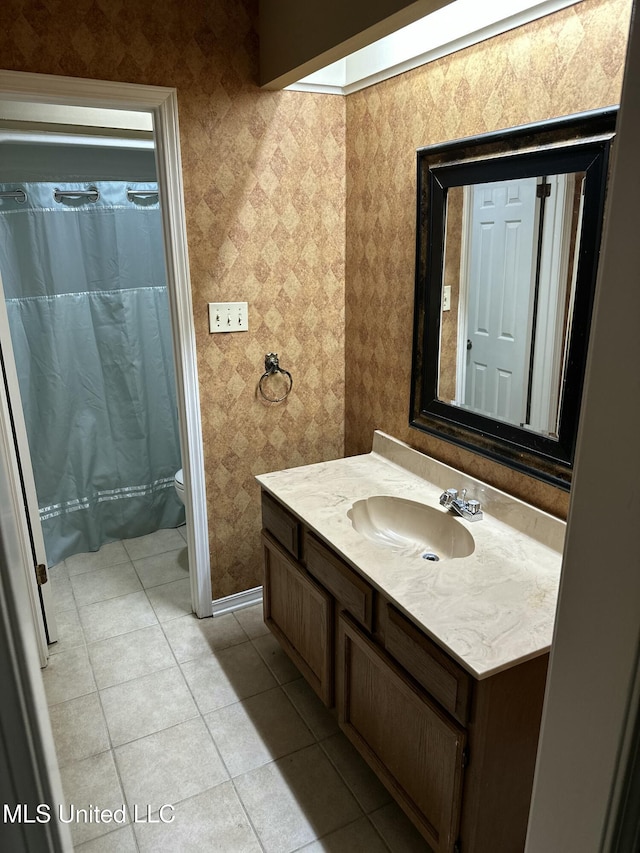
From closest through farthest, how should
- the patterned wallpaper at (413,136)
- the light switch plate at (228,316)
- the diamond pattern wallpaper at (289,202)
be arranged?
the patterned wallpaper at (413,136) → the diamond pattern wallpaper at (289,202) → the light switch plate at (228,316)

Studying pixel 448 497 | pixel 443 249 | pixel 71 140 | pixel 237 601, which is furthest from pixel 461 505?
pixel 71 140

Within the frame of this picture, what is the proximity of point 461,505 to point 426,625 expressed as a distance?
59 cm

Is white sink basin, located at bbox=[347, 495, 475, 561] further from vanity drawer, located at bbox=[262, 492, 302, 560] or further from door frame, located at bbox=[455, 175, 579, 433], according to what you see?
door frame, located at bbox=[455, 175, 579, 433]

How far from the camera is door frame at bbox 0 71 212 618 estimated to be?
6.38 feet

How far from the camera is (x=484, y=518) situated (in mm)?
1915

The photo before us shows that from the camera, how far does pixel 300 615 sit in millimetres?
2090

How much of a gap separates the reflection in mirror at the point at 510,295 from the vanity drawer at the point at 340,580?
2.14 ft

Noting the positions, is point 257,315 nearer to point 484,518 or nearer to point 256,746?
point 484,518

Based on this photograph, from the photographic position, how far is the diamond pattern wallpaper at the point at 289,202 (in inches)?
73.5

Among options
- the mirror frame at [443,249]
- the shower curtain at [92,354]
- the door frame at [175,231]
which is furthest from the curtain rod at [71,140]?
the mirror frame at [443,249]

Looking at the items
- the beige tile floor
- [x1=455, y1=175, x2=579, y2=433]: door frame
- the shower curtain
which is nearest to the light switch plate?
the shower curtain

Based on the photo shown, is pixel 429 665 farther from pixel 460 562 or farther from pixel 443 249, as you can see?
pixel 443 249

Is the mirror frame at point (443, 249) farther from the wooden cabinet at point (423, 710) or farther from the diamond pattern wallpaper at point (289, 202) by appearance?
the wooden cabinet at point (423, 710)

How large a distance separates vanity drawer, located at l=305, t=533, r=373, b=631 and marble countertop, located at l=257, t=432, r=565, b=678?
2.2 inches
